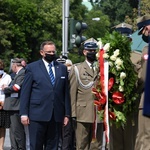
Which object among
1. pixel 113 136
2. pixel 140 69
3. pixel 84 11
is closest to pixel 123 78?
pixel 140 69

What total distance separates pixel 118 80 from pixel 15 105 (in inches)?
151

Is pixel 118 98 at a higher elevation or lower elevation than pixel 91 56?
lower

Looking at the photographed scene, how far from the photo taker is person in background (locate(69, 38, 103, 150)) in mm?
9906

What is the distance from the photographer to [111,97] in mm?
8711

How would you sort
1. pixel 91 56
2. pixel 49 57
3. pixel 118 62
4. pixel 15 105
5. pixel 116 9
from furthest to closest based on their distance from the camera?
pixel 116 9
pixel 15 105
pixel 91 56
pixel 49 57
pixel 118 62

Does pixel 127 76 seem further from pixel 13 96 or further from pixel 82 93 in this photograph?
pixel 13 96

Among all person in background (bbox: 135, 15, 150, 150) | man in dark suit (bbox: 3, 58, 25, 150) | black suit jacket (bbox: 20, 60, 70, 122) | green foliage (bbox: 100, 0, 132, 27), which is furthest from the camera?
green foliage (bbox: 100, 0, 132, 27)

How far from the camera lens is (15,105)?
1202 centimetres

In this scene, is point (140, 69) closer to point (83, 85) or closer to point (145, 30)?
point (145, 30)

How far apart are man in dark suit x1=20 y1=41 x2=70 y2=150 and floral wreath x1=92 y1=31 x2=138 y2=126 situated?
697 millimetres

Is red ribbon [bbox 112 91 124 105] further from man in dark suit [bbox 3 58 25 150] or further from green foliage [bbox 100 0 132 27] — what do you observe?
green foliage [bbox 100 0 132 27]

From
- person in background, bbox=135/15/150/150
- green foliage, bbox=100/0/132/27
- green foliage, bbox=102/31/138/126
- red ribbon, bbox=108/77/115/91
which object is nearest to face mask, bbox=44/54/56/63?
green foliage, bbox=102/31/138/126

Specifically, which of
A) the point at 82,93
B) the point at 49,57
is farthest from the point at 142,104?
the point at 82,93

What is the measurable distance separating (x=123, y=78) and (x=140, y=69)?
0.28m
